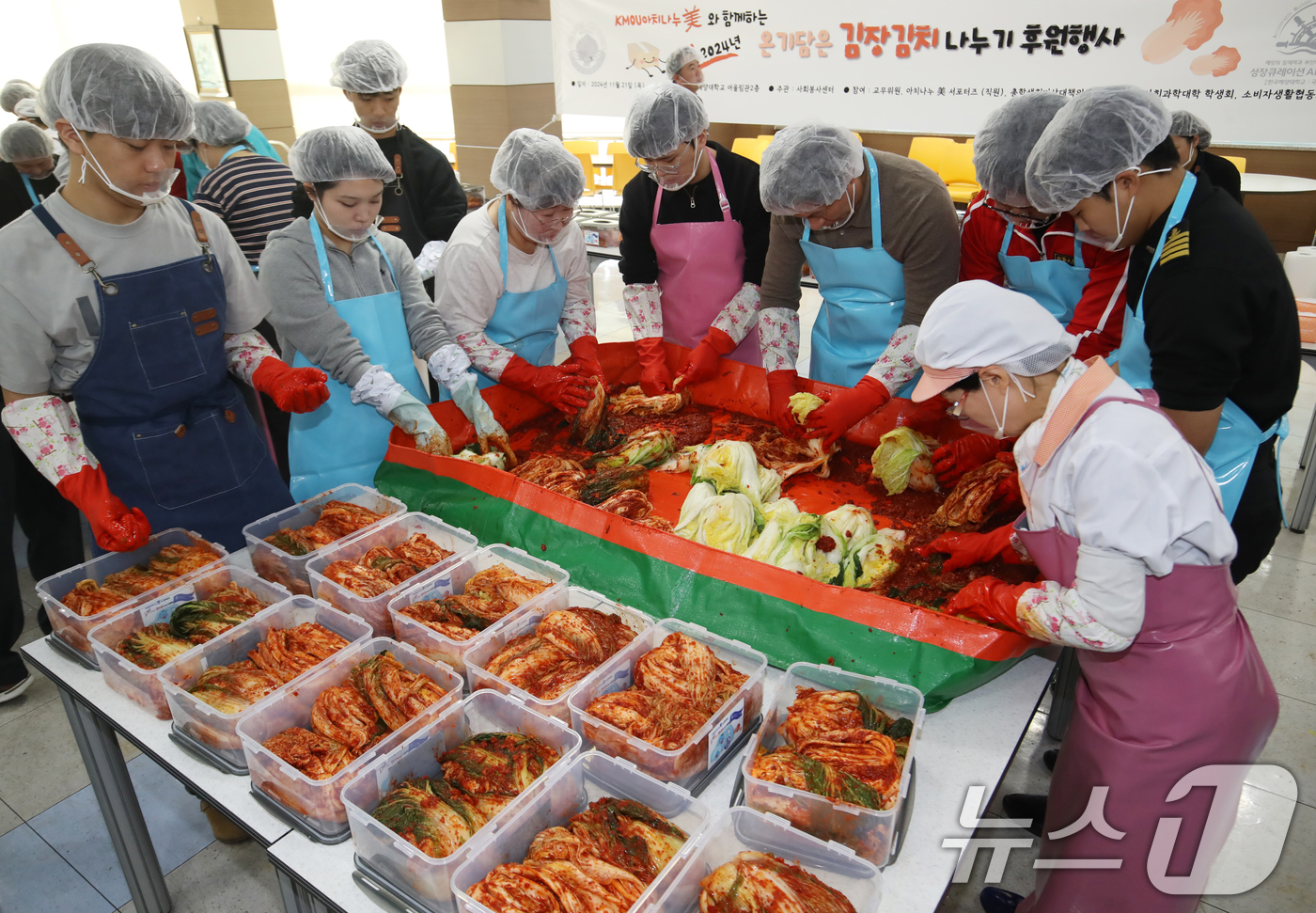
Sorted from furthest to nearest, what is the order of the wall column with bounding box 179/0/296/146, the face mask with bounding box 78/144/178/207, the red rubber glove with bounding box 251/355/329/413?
1. the wall column with bounding box 179/0/296/146
2. the red rubber glove with bounding box 251/355/329/413
3. the face mask with bounding box 78/144/178/207

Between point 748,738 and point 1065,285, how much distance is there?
2.17m

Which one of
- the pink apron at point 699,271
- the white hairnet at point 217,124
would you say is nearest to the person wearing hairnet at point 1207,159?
the pink apron at point 699,271

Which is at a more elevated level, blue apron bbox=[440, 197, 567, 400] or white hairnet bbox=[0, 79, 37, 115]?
white hairnet bbox=[0, 79, 37, 115]

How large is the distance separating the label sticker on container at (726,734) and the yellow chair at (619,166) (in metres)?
8.99

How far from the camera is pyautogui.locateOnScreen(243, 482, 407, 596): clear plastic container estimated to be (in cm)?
237

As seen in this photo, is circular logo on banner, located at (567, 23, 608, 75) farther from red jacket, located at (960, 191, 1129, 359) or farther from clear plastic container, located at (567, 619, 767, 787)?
clear plastic container, located at (567, 619, 767, 787)

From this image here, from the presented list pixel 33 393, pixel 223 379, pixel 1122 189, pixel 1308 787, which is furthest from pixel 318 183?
pixel 1308 787

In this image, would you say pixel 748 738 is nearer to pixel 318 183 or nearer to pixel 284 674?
pixel 284 674

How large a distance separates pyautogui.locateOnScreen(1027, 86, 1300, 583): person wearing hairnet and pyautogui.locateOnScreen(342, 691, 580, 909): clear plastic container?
191 centimetres

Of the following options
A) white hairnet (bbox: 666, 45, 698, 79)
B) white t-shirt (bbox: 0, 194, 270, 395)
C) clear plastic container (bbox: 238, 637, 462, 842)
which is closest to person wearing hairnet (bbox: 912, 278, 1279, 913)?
clear plastic container (bbox: 238, 637, 462, 842)

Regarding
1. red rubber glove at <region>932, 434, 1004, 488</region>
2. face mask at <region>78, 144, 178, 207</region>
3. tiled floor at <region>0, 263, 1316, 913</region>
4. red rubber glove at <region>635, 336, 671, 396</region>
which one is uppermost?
face mask at <region>78, 144, 178, 207</region>

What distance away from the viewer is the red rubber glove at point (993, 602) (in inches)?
73.2

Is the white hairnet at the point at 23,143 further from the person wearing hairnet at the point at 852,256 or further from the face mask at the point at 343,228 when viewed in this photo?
the person wearing hairnet at the point at 852,256

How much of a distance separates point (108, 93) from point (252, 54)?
1149 cm
